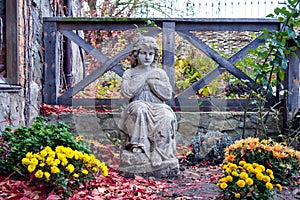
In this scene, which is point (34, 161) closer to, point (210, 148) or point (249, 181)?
point (249, 181)

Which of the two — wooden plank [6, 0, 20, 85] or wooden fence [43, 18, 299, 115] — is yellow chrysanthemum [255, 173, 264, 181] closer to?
wooden plank [6, 0, 20, 85]

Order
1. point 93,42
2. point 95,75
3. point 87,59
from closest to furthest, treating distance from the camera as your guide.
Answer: point 95,75, point 93,42, point 87,59

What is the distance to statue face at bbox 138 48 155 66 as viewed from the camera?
3.98 meters

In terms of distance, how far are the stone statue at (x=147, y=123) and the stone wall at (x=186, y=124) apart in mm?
1417

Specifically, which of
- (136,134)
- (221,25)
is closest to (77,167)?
(136,134)

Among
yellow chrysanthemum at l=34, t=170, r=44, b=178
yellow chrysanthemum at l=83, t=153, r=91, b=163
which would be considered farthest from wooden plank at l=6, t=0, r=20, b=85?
yellow chrysanthemum at l=34, t=170, r=44, b=178

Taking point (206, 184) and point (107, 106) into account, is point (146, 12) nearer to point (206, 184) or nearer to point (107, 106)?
point (107, 106)

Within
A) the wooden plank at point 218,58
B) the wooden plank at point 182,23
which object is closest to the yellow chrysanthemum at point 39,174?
the wooden plank at point 182,23

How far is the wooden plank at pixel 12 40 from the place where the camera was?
12.9 ft

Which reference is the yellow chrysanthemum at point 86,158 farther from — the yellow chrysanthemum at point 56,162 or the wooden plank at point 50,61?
the wooden plank at point 50,61

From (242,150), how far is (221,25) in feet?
8.83

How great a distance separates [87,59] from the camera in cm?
1057

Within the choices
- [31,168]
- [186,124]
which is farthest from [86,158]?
[186,124]

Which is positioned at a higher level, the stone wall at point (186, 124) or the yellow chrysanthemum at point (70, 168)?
the yellow chrysanthemum at point (70, 168)
